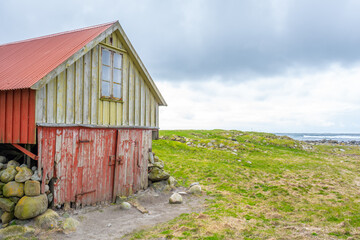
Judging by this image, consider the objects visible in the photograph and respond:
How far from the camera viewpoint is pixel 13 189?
8.56 meters

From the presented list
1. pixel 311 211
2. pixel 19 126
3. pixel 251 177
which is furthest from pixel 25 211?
pixel 251 177

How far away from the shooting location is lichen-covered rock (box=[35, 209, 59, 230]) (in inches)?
332

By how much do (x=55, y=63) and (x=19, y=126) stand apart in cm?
257

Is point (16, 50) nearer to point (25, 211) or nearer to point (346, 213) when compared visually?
point (25, 211)

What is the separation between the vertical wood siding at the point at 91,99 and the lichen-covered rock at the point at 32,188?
2.13 meters

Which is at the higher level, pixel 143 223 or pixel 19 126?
pixel 19 126

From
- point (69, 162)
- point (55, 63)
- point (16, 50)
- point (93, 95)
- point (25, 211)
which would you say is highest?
point (16, 50)

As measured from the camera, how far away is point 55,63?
9352 millimetres

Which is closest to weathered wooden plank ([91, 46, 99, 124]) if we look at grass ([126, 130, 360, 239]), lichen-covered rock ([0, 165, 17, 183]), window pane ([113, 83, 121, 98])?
window pane ([113, 83, 121, 98])

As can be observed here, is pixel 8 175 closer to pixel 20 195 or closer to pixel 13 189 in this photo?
pixel 13 189

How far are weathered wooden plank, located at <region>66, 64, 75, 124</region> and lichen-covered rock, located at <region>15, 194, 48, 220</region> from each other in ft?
9.69

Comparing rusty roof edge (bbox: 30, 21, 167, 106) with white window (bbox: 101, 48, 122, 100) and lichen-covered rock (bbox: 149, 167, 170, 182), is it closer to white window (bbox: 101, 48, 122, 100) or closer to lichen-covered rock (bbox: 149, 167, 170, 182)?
white window (bbox: 101, 48, 122, 100)

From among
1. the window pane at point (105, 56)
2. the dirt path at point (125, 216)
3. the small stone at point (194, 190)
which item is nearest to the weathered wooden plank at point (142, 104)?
the window pane at point (105, 56)

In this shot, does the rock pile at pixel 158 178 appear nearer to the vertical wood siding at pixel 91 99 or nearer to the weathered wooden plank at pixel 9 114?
the vertical wood siding at pixel 91 99
